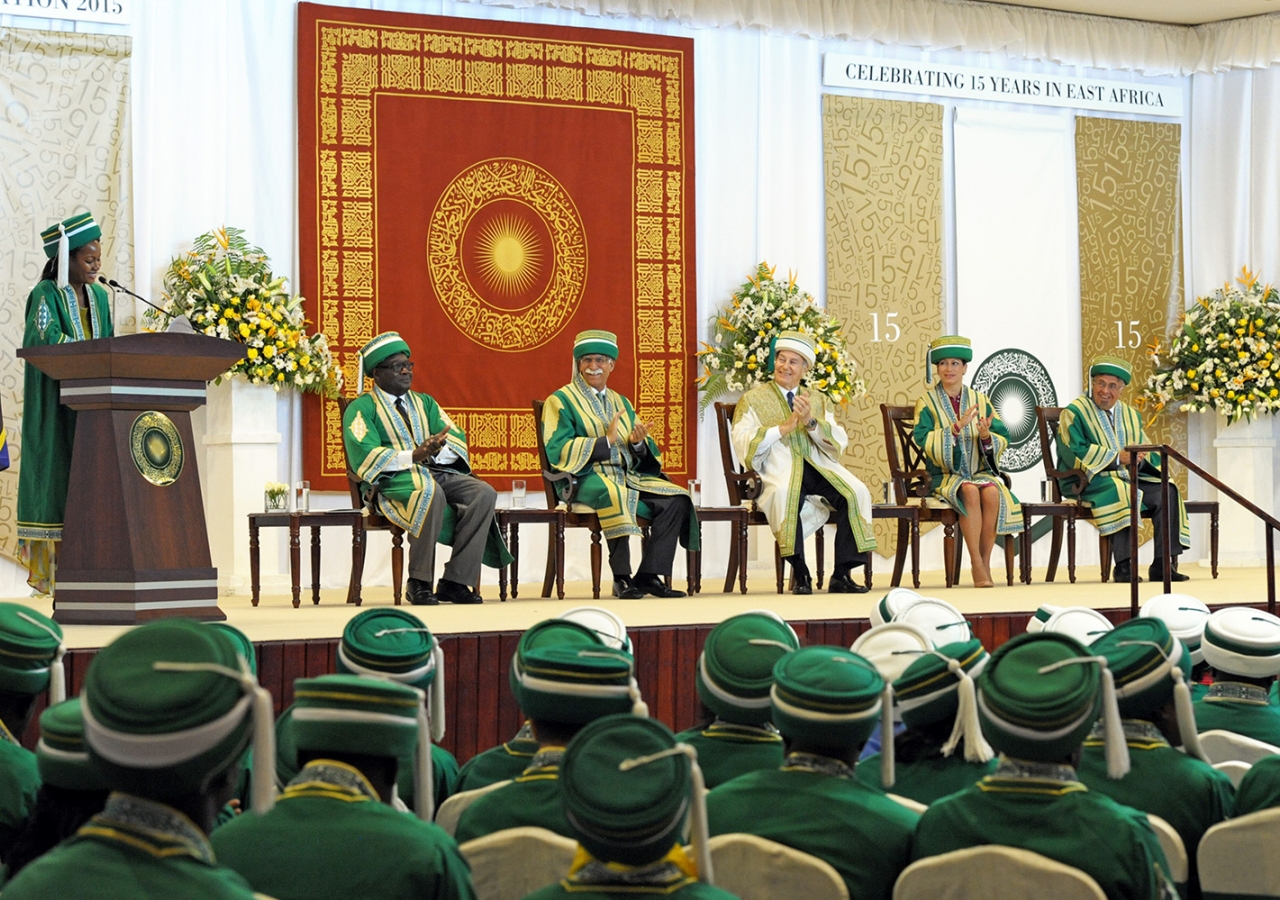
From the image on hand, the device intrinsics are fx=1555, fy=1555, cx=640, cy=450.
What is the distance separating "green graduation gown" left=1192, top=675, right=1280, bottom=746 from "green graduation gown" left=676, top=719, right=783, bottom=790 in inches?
40.1

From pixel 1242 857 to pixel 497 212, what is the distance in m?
7.14

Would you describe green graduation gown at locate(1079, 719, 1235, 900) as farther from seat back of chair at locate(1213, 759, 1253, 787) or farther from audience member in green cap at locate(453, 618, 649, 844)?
audience member in green cap at locate(453, 618, 649, 844)

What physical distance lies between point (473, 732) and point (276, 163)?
4559mm

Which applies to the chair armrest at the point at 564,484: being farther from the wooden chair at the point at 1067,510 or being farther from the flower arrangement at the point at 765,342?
the wooden chair at the point at 1067,510

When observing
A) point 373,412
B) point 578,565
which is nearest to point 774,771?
point 373,412

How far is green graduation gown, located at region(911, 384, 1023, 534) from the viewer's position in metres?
7.88

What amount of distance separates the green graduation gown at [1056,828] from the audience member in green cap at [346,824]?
675mm

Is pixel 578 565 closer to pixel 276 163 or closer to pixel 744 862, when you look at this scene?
pixel 276 163

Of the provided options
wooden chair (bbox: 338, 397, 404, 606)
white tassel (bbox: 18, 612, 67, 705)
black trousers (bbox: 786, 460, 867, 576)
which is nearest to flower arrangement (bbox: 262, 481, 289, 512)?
wooden chair (bbox: 338, 397, 404, 606)

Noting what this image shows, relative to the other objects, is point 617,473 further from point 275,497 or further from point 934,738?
point 934,738

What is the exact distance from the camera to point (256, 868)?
1878 mm

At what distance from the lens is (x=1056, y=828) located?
6.75ft

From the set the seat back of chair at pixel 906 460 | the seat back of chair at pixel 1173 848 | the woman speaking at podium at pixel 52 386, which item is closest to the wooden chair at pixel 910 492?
the seat back of chair at pixel 906 460

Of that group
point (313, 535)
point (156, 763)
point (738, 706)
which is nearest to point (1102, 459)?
point (313, 535)
